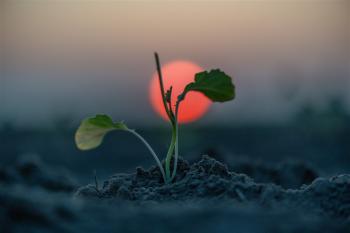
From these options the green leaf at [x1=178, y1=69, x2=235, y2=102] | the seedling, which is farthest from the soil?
the green leaf at [x1=178, y1=69, x2=235, y2=102]

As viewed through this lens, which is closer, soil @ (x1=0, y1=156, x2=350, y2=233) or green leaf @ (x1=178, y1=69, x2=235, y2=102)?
soil @ (x1=0, y1=156, x2=350, y2=233)

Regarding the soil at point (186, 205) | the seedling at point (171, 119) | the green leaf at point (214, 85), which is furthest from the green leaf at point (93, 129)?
the green leaf at point (214, 85)

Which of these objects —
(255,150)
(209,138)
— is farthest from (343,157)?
(209,138)

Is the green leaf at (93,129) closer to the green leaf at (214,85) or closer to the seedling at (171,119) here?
the seedling at (171,119)

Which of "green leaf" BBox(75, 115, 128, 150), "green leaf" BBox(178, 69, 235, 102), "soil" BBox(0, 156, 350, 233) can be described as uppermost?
"green leaf" BBox(178, 69, 235, 102)

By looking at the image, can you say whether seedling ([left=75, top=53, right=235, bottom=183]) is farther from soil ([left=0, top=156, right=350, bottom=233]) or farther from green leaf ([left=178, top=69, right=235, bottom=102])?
soil ([left=0, top=156, right=350, bottom=233])

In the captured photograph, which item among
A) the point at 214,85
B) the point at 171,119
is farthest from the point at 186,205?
the point at 214,85
